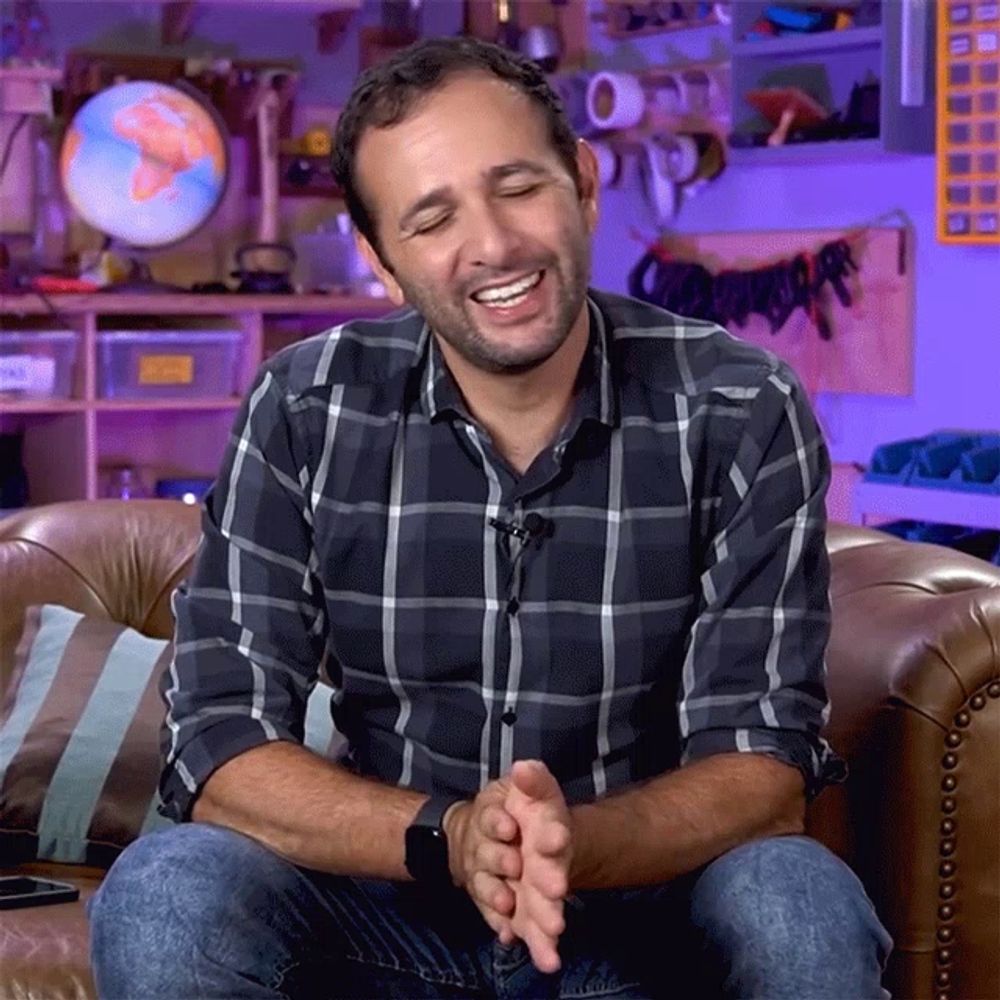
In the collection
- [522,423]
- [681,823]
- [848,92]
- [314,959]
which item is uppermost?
[848,92]

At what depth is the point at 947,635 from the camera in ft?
5.70

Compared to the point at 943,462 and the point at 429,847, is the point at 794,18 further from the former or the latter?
the point at 429,847

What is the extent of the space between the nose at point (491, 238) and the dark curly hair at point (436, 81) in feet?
0.28

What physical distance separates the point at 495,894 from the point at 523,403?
1.51 ft

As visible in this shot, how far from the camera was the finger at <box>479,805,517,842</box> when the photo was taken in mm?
1378

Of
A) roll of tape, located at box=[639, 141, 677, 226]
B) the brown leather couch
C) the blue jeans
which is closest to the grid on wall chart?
roll of tape, located at box=[639, 141, 677, 226]

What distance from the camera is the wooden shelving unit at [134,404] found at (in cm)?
395

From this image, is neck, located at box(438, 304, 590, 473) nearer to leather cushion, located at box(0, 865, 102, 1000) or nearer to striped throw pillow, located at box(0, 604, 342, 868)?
striped throw pillow, located at box(0, 604, 342, 868)

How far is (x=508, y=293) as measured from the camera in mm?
1645

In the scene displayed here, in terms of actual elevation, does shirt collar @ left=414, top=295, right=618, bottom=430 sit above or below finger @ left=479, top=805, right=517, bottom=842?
above

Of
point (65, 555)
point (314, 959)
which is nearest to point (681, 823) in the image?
point (314, 959)

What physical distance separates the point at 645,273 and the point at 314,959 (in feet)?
10.1

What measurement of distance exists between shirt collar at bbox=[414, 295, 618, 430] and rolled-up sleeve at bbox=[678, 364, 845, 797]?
0.12 metres

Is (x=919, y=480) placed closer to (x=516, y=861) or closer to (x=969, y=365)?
(x=969, y=365)
